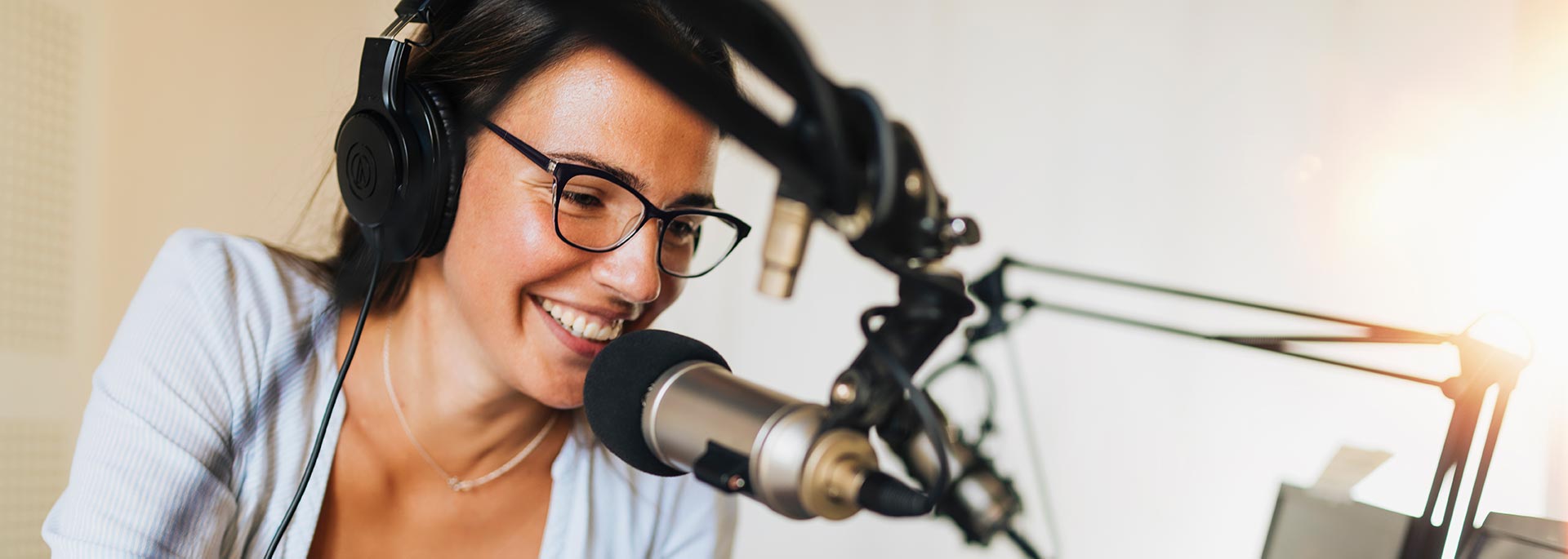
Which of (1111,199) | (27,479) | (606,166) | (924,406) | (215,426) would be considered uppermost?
(1111,199)

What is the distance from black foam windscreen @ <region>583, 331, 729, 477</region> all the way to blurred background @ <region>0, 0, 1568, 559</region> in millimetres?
957

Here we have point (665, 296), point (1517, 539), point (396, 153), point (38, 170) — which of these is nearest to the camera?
point (1517, 539)

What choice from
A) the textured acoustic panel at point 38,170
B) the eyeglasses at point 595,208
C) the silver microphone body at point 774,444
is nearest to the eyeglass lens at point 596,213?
the eyeglasses at point 595,208

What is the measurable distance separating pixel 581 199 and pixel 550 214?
0.03m

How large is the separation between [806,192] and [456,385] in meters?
0.81

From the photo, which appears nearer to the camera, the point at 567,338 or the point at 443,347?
the point at 567,338

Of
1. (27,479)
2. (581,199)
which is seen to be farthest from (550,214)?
(27,479)

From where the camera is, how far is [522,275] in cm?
89

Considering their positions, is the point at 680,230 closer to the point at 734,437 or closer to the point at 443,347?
the point at 443,347

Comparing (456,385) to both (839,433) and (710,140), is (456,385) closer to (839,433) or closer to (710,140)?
(710,140)

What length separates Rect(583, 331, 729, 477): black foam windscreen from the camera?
49 cm

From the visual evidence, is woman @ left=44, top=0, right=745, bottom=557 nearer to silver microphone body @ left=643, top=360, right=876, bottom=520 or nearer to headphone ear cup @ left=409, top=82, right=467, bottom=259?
headphone ear cup @ left=409, top=82, right=467, bottom=259

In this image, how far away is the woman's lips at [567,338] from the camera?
0.92 metres

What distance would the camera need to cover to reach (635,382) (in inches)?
19.5
